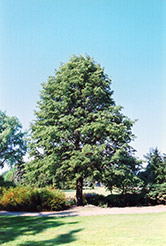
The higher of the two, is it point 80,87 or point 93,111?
point 80,87

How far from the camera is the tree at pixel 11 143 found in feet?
115

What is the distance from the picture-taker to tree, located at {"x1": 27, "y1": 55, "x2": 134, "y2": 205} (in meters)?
12.9

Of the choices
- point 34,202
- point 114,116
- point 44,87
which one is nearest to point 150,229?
point 34,202

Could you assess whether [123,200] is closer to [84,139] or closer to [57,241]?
[84,139]

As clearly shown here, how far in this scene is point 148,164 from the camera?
15477 millimetres

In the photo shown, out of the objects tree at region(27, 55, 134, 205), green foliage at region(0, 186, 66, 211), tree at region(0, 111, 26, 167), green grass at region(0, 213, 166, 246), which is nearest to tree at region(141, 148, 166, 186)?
tree at region(27, 55, 134, 205)

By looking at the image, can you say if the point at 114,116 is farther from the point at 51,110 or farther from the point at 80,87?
the point at 51,110

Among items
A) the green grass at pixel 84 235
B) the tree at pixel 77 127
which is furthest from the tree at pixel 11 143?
the green grass at pixel 84 235

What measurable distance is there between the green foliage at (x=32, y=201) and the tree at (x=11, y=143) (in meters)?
24.0

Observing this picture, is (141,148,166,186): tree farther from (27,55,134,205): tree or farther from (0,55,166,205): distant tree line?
(27,55,134,205): tree

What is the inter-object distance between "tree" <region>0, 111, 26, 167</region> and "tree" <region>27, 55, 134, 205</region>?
71.7 ft

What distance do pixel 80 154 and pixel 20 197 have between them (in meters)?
4.14

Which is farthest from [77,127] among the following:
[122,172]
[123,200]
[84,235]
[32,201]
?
[84,235]

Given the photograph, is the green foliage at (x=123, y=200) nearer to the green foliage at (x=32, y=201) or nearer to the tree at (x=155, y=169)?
the tree at (x=155, y=169)
